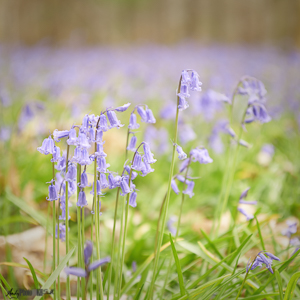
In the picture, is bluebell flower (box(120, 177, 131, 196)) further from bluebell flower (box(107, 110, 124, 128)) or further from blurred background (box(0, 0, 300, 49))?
blurred background (box(0, 0, 300, 49))

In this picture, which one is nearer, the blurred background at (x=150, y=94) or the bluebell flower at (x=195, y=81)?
the bluebell flower at (x=195, y=81)

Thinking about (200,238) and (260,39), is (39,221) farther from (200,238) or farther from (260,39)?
(260,39)

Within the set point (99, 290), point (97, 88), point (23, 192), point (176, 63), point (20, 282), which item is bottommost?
point (20, 282)

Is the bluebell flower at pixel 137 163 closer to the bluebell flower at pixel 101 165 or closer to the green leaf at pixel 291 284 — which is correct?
the bluebell flower at pixel 101 165

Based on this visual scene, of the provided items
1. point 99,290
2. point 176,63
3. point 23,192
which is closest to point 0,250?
point 23,192

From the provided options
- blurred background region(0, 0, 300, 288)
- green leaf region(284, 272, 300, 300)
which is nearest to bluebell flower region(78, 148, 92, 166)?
blurred background region(0, 0, 300, 288)

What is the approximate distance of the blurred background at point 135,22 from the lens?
1068cm

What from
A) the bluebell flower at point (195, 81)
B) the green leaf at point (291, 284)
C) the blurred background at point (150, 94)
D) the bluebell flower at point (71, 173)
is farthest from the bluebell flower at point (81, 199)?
the green leaf at point (291, 284)

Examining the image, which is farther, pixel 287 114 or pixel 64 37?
pixel 64 37

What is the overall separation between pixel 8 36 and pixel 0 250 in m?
7.53

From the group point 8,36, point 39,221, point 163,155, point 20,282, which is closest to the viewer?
point 20,282

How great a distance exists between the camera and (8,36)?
7555 mm

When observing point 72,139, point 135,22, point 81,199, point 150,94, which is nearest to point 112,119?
point 72,139

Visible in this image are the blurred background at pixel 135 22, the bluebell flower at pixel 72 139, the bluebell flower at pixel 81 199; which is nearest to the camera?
the bluebell flower at pixel 72 139
